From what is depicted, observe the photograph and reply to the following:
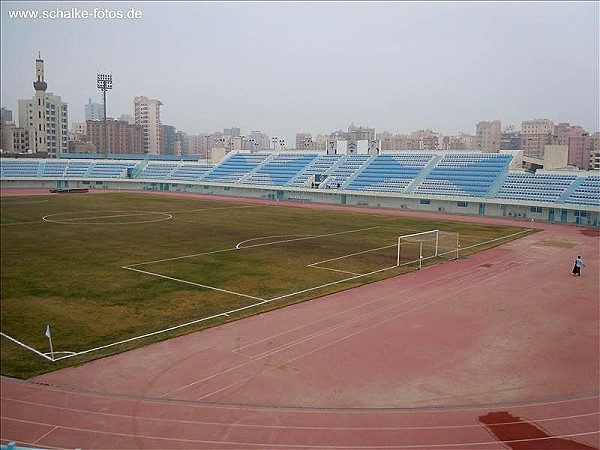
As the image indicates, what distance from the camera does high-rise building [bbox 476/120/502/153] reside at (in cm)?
15912

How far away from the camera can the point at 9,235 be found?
14.8 ft

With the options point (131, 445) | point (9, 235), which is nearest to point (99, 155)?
point (131, 445)

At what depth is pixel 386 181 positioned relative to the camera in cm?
6794

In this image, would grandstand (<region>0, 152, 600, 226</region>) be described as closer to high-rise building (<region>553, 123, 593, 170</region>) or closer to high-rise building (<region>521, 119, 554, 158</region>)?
high-rise building (<region>553, 123, 593, 170</region>)

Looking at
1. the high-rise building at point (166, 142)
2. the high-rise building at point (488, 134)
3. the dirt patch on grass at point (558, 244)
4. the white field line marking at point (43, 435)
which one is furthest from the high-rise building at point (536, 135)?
the white field line marking at point (43, 435)

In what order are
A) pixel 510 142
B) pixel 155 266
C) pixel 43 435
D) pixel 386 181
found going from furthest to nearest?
pixel 510 142, pixel 386 181, pixel 155 266, pixel 43 435

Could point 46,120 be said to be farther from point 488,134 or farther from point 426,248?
point 488,134

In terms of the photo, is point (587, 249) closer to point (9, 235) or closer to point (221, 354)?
point (221, 354)

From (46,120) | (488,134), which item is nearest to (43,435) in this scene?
(46,120)

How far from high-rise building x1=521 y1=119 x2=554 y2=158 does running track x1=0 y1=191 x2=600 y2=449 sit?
136097 mm

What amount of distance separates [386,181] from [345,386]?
57.0 m

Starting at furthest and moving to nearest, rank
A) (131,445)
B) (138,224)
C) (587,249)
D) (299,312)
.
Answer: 1. (138,224)
2. (587,249)
3. (299,312)
4. (131,445)

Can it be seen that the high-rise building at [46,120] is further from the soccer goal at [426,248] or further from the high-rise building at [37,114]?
the soccer goal at [426,248]

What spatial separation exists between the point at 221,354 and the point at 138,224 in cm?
2973
